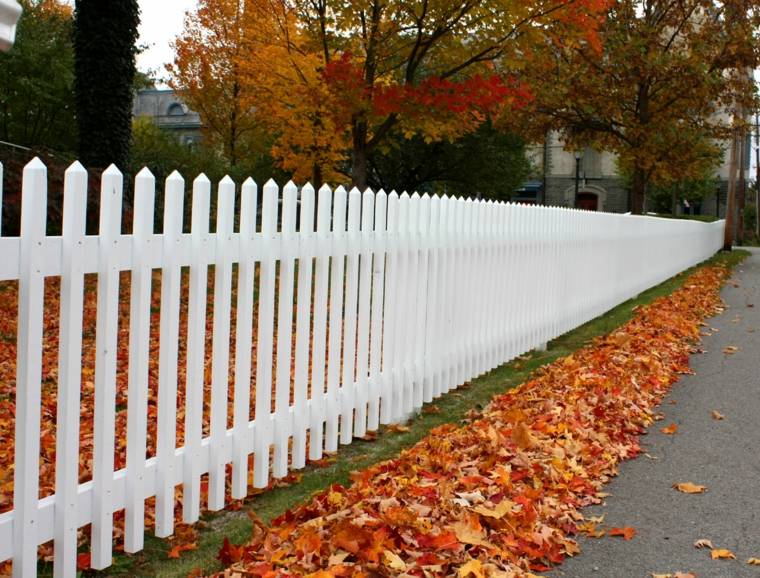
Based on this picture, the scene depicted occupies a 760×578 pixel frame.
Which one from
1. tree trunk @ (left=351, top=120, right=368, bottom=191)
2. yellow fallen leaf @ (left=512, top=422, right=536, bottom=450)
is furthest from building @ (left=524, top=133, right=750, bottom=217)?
yellow fallen leaf @ (left=512, top=422, right=536, bottom=450)

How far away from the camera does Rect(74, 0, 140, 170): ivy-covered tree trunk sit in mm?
14852

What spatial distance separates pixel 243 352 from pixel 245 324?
0.46 ft

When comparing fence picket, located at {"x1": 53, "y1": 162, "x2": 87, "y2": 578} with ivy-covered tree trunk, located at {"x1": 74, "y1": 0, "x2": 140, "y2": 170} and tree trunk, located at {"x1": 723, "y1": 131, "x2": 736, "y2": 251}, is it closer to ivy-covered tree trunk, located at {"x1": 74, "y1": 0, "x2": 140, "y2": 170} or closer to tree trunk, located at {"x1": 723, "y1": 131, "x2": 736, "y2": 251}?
ivy-covered tree trunk, located at {"x1": 74, "y1": 0, "x2": 140, "y2": 170}

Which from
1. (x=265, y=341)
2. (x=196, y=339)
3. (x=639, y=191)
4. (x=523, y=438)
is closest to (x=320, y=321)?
(x=265, y=341)

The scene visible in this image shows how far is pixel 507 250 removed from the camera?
812cm

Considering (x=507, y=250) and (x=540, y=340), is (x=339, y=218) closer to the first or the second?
(x=507, y=250)

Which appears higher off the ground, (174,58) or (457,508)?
(174,58)

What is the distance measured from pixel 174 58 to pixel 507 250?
27368mm

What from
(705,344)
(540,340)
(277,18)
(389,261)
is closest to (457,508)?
(389,261)

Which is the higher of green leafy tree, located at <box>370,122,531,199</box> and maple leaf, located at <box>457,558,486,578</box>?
green leafy tree, located at <box>370,122,531,199</box>

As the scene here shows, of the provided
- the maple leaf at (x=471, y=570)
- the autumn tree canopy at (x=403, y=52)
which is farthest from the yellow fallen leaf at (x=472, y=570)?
the autumn tree canopy at (x=403, y=52)

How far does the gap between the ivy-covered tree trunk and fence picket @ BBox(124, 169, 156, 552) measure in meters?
12.0

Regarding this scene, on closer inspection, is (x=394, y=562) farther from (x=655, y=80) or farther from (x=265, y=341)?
(x=655, y=80)

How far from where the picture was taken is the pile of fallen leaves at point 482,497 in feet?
11.3
